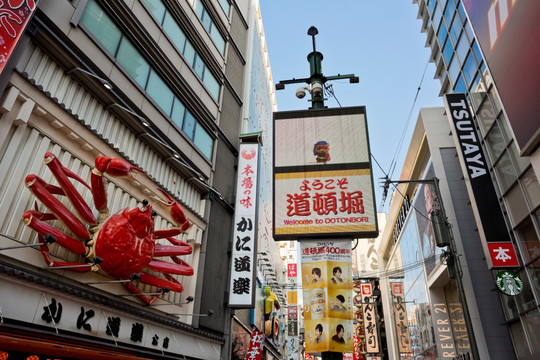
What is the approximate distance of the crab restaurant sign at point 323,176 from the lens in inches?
511

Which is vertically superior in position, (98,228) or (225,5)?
(225,5)

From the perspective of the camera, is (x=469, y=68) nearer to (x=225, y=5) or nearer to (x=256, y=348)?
(x=225, y=5)

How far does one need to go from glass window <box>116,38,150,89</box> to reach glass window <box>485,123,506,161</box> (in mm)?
16602

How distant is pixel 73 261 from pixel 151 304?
3.67 m

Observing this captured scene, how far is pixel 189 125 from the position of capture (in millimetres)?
17297

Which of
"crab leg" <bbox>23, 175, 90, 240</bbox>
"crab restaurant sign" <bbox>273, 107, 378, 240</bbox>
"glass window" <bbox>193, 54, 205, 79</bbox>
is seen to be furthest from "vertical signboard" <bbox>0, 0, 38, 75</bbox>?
"glass window" <bbox>193, 54, 205, 79</bbox>

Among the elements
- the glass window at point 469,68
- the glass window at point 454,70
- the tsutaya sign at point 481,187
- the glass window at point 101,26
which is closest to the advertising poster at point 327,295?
the tsutaya sign at point 481,187

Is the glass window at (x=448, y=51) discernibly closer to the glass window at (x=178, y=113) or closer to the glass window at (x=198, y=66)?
the glass window at (x=198, y=66)

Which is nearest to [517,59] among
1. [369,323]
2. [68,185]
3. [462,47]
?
[462,47]

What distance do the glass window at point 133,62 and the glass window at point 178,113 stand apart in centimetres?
214

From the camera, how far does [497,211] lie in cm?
1609

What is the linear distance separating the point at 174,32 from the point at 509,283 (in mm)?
18340

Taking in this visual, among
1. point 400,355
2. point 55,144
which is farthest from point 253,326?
point 400,355

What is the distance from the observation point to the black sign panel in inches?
616
